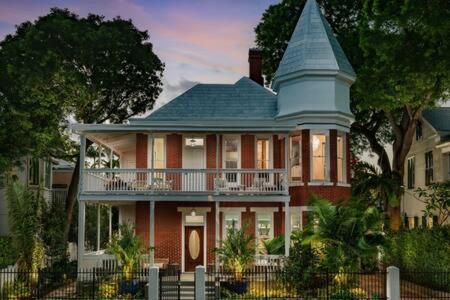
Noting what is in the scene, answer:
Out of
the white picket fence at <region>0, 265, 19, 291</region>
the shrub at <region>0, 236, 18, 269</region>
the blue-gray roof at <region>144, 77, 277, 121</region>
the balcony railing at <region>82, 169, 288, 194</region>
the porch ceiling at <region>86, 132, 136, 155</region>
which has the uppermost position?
the blue-gray roof at <region>144, 77, 277, 121</region>

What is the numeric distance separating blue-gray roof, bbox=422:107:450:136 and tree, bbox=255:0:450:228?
4.95ft

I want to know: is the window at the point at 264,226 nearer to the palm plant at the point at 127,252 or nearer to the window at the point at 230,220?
the window at the point at 230,220

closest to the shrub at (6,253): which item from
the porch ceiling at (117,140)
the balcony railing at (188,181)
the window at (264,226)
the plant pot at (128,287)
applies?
the balcony railing at (188,181)

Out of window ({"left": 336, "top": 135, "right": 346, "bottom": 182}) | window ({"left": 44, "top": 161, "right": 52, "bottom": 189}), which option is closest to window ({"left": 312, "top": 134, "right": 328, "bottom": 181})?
window ({"left": 336, "top": 135, "right": 346, "bottom": 182})

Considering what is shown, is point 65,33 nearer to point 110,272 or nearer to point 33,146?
point 33,146

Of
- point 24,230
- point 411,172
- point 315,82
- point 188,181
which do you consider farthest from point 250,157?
point 411,172

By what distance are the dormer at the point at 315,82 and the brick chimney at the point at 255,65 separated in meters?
4.00

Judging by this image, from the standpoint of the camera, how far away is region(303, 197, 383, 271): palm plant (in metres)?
25.3

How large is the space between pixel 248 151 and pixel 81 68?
12599 millimetres

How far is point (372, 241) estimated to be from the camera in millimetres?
26109

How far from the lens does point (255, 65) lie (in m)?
38.4

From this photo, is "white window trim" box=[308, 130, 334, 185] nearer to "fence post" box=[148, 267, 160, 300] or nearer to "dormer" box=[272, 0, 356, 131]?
"dormer" box=[272, 0, 356, 131]

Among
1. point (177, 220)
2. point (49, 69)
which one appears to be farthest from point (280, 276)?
point (49, 69)

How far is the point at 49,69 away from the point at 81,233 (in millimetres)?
12659
